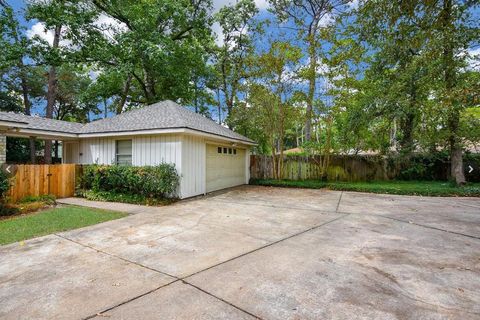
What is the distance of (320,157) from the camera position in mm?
14359

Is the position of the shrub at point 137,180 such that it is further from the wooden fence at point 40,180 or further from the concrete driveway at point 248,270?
the concrete driveway at point 248,270

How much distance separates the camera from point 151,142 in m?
9.12

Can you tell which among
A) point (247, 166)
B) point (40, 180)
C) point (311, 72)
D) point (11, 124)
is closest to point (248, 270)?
point (40, 180)

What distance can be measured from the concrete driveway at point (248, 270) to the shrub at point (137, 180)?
2347 mm

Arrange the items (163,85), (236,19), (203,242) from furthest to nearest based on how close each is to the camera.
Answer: (236,19) < (163,85) < (203,242)

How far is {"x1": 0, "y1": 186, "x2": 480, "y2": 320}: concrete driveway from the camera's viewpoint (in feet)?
8.02

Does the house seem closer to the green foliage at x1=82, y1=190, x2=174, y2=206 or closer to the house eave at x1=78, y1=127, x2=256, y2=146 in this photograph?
the house eave at x1=78, y1=127, x2=256, y2=146

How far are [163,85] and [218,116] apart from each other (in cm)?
519

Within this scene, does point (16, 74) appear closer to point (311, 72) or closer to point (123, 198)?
point (123, 198)

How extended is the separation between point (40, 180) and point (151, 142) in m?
3.81

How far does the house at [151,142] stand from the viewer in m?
8.68

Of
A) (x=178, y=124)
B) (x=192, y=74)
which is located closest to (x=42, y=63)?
(x=192, y=74)

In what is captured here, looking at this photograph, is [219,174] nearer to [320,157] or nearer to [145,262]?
[320,157]

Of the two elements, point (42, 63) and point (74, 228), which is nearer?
point (74, 228)
